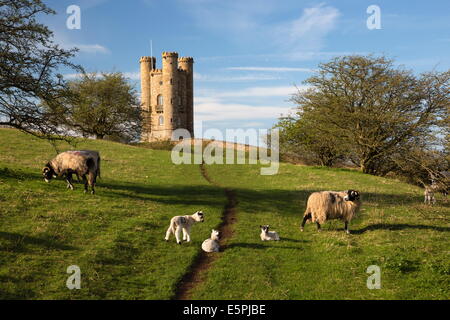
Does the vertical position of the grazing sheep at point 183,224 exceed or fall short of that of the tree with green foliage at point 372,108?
it falls short

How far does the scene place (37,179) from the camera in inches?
828

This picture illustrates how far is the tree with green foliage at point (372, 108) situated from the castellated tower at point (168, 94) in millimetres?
44954

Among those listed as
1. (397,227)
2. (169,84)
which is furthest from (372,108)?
(169,84)

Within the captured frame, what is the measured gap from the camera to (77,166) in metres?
19.5

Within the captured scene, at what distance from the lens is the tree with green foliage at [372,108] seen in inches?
1396

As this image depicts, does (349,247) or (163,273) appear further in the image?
(349,247)

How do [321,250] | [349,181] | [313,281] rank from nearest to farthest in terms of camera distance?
[313,281]
[321,250]
[349,181]

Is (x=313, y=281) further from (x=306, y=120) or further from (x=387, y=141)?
(x=306, y=120)

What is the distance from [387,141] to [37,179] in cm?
3451

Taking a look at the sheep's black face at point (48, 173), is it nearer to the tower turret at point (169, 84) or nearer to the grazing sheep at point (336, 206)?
the grazing sheep at point (336, 206)

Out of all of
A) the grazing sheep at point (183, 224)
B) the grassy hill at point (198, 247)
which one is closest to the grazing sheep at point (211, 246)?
the grassy hill at point (198, 247)

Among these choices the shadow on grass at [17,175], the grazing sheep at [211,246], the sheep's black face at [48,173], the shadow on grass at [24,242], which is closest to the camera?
the shadow on grass at [24,242]

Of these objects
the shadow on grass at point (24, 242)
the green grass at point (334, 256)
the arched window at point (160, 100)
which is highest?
the arched window at point (160, 100)
